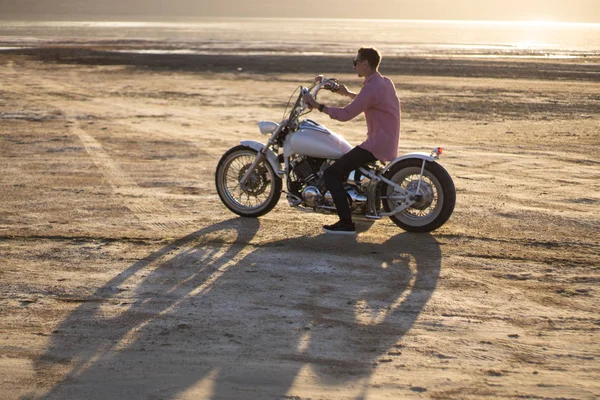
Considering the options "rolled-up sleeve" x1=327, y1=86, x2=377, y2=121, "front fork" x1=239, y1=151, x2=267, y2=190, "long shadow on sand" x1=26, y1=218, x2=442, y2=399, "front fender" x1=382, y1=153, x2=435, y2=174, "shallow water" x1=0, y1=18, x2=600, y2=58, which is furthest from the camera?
"shallow water" x1=0, y1=18, x2=600, y2=58

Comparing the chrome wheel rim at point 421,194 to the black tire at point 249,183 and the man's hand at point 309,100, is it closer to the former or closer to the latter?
the man's hand at point 309,100

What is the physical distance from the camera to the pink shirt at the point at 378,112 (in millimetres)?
7734

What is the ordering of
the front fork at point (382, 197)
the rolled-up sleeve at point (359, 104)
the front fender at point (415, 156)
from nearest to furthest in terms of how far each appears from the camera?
the rolled-up sleeve at point (359, 104)
the front fender at point (415, 156)
the front fork at point (382, 197)

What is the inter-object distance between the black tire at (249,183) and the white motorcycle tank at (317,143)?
0.60 metres

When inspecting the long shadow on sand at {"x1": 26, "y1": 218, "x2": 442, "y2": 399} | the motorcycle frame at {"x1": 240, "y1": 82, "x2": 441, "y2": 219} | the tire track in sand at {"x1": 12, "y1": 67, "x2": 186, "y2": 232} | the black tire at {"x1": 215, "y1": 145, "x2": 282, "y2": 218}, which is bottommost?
the tire track in sand at {"x1": 12, "y1": 67, "x2": 186, "y2": 232}

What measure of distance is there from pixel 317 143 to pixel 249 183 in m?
1.06

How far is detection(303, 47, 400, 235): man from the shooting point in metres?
7.75

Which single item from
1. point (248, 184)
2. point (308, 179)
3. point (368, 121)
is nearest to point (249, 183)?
point (248, 184)

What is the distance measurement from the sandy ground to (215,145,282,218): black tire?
218 millimetres

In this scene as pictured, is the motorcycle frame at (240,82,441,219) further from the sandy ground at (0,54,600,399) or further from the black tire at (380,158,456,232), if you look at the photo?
the sandy ground at (0,54,600,399)

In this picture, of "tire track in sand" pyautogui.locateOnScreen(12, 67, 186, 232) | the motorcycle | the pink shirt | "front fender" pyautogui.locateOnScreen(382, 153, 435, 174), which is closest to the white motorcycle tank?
the motorcycle

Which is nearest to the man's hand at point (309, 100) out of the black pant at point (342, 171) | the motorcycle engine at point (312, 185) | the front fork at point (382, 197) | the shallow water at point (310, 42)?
Result: the black pant at point (342, 171)

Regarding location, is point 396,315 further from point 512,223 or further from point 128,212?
point 128,212

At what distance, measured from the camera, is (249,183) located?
8.88m
